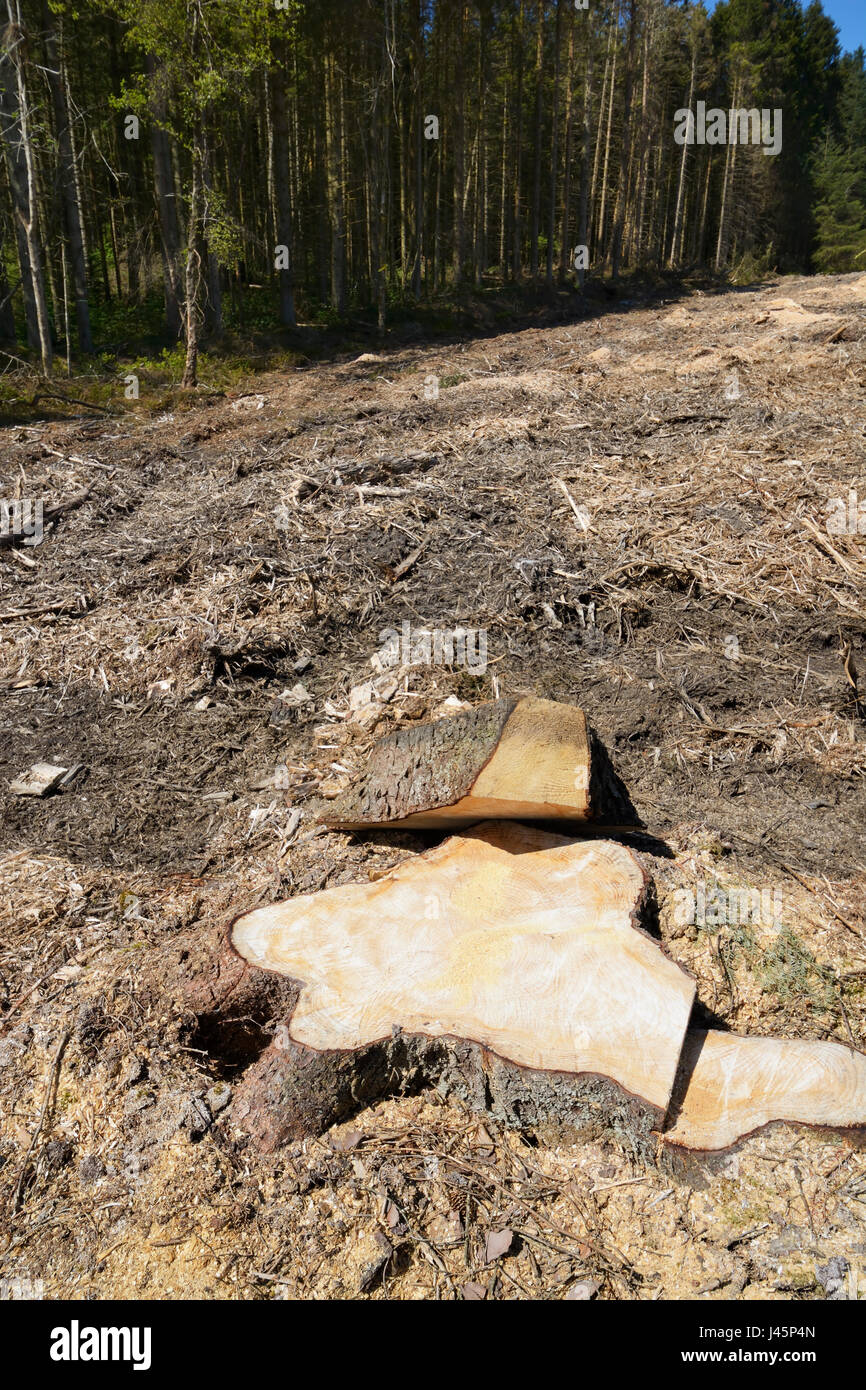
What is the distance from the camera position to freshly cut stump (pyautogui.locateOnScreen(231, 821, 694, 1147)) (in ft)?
7.91

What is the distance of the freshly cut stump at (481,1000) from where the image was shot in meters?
2.41

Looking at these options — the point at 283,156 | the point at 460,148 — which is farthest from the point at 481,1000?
the point at 460,148

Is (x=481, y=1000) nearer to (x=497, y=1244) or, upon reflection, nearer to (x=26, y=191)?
Answer: (x=497, y=1244)

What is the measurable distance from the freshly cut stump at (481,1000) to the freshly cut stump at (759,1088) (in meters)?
0.14

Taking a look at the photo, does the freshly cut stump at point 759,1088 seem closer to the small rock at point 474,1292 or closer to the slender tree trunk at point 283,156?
the small rock at point 474,1292

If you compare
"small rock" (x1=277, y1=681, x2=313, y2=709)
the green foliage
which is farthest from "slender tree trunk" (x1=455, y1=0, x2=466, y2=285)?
"small rock" (x1=277, y1=681, x2=313, y2=709)

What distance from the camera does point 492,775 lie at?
303 cm

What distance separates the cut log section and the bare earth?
0.98 feet

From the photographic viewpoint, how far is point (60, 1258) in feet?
6.93

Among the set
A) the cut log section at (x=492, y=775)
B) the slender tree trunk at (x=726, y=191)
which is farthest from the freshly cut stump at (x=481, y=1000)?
the slender tree trunk at (x=726, y=191)

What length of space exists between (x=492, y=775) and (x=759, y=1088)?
1.30 meters

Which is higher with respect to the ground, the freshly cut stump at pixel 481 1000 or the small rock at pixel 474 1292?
the freshly cut stump at pixel 481 1000

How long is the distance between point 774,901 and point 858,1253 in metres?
1.31

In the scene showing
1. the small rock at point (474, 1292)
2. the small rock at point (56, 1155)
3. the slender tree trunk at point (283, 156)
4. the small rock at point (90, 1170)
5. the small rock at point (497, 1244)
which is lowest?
the small rock at point (474, 1292)
